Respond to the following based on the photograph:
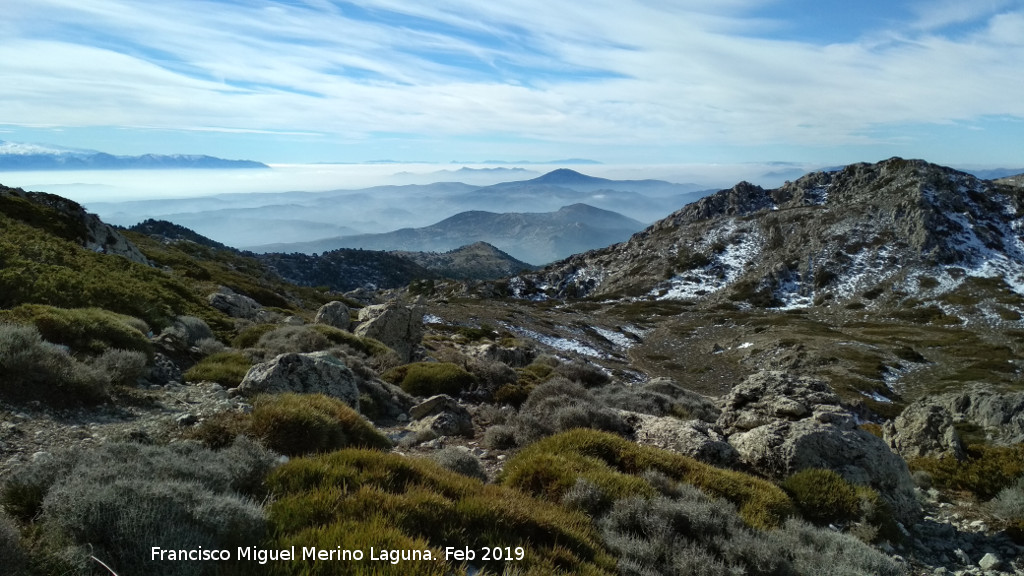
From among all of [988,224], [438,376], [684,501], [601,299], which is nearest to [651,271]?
[601,299]

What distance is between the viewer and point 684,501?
7.51m

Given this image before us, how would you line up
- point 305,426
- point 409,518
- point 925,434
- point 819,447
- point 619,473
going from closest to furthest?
point 409,518
point 619,473
point 305,426
point 819,447
point 925,434

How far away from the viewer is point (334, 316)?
31453mm

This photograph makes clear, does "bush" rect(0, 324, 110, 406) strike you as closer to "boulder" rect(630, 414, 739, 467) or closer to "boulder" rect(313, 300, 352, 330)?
"boulder" rect(630, 414, 739, 467)

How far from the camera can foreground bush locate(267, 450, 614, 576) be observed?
4738mm

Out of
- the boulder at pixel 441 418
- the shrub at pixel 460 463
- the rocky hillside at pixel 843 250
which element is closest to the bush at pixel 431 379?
the boulder at pixel 441 418

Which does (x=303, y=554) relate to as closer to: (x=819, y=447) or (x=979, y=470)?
(x=819, y=447)

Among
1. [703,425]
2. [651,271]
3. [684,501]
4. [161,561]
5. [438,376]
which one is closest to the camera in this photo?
[161,561]

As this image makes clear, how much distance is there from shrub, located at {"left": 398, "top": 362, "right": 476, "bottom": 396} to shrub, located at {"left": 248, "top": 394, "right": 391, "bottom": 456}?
8422mm

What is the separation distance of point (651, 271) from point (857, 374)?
96.6 meters

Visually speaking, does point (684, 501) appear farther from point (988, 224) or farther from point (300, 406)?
point (988, 224)

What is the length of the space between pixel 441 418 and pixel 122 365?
7501mm

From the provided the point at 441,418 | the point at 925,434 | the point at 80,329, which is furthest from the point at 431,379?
the point at 925,434

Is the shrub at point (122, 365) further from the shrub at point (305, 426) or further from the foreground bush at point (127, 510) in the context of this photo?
the foreground bush at point (127, 510)
